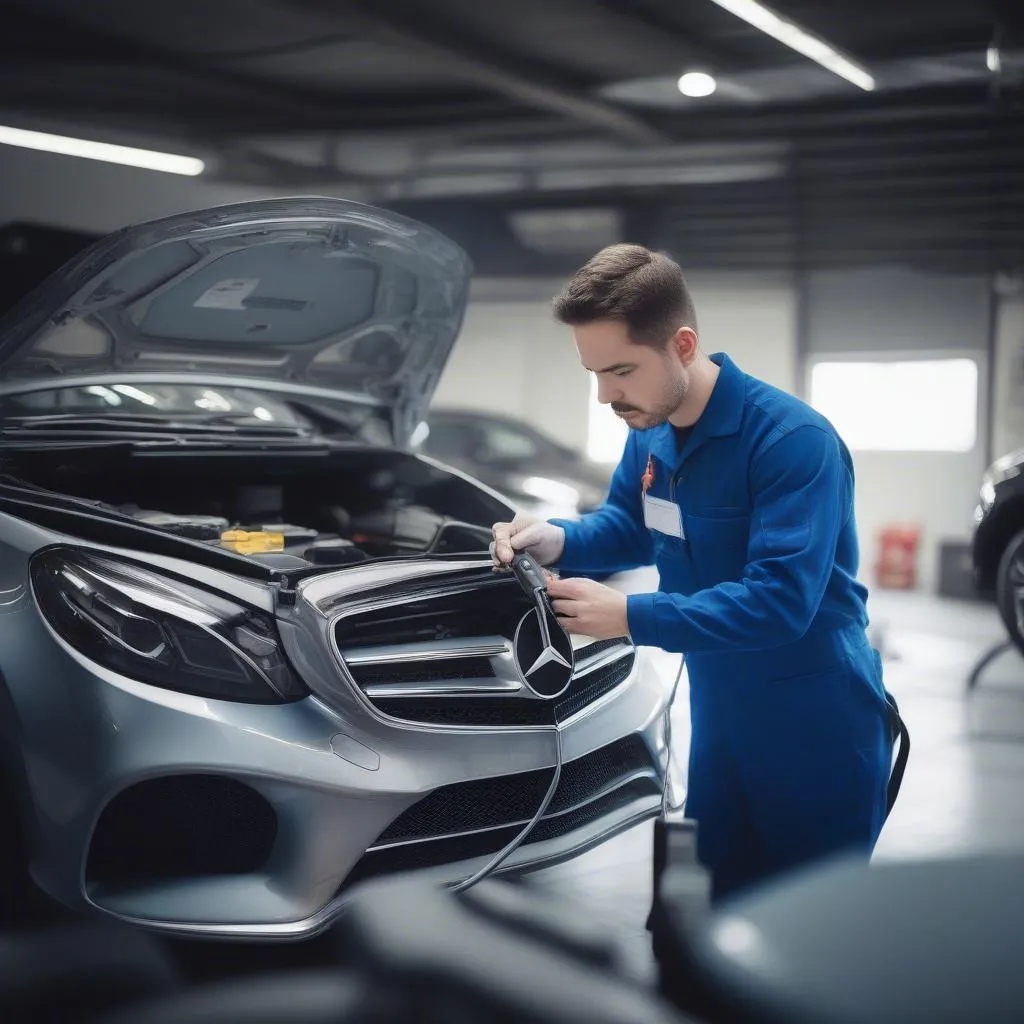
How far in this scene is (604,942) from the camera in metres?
1.01

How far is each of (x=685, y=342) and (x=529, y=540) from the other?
45 centimetres

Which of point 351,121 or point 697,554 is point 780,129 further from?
point 697,554

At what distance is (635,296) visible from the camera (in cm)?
160

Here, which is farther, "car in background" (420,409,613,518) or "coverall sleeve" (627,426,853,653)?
"car in background" (420,409,613,518)

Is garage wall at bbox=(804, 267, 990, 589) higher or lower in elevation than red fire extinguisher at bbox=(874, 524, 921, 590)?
higher

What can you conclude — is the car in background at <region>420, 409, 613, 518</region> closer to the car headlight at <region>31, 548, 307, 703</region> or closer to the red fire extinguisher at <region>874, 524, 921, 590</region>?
the red fire extinguisher at <region>874, 524, 921, 590</region>

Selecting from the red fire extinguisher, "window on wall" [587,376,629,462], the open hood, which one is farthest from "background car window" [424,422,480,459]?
the open hood

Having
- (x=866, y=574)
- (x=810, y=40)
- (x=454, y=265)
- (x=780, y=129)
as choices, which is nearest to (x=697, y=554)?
(x=454, y=265)

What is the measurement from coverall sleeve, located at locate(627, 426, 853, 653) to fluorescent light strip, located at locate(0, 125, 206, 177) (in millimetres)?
3592

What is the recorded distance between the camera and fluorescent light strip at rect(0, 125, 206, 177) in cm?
479

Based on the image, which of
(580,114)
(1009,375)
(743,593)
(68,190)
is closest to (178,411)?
(743,593)

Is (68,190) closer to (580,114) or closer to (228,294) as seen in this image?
(228,294)

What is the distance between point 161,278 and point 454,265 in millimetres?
660

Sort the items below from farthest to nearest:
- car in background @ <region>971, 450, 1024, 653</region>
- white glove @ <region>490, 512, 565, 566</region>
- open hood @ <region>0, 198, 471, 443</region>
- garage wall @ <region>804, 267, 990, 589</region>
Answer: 1. garage wall @ <region>804, 267, 990, 589</region>
2. car in background @ <region>971, 450, 1024, 653</region>
3. open hood @ <region>0, 198, 471, 443</region>
4. white glove @ <region>490, 512, 565, 566</region>
